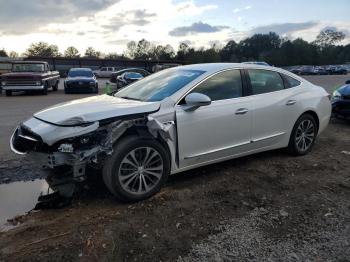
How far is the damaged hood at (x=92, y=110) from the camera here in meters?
4.04

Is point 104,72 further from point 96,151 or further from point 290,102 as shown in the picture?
point 96,151

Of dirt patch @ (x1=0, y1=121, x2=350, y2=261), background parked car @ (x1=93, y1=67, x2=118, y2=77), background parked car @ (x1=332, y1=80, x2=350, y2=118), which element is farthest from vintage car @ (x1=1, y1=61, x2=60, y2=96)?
background parked car @ (x1=93, y1=67, x2=118, y2=77)

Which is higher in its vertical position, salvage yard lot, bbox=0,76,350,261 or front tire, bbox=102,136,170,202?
front tire, bbox=102,136,170,202

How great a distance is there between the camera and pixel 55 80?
2191 cm

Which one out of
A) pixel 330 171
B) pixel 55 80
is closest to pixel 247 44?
pixel 55 80

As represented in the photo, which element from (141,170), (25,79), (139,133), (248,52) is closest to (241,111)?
(139,133)

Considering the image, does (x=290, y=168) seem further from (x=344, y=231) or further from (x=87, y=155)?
(x=87, y=155)

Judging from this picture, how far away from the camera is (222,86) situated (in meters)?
5.08

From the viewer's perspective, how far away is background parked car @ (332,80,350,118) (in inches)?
347

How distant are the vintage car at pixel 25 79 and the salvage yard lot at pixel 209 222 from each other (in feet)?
45.9

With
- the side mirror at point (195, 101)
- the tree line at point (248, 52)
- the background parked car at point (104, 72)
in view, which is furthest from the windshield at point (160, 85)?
the tree line at point (248, 52)

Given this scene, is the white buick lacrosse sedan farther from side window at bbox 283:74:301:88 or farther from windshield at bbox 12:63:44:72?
windshield at bbox 12:63:44:72

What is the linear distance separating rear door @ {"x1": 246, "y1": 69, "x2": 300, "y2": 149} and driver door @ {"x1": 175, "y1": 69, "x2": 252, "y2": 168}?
0.19 m

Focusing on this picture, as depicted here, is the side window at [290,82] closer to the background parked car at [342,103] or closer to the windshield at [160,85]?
the windshield at [160,85]
